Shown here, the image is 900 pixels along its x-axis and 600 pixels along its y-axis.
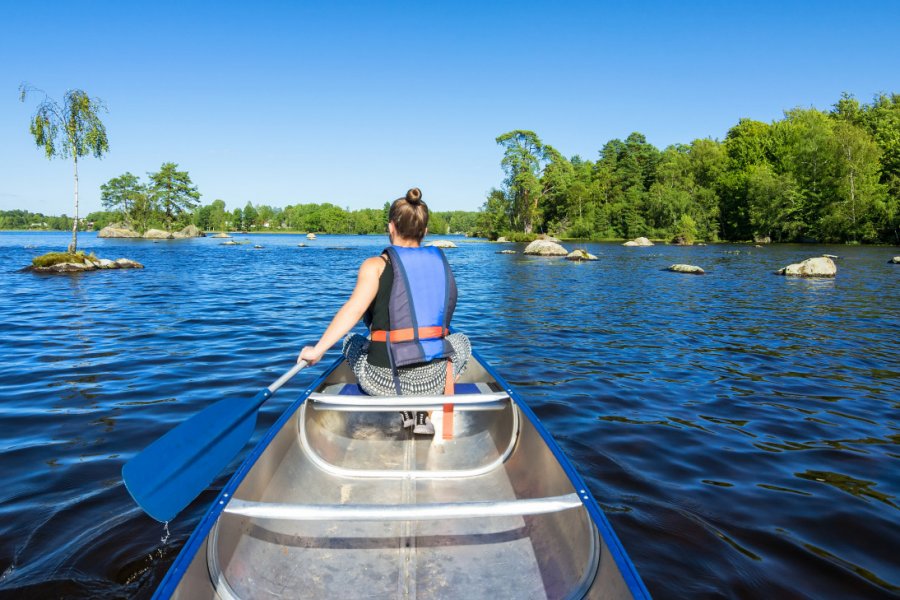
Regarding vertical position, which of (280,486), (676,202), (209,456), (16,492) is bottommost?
(16,492)

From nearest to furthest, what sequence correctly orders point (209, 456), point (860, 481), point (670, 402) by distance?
point (209, 456) < point (860, 481) < point (670, 402)

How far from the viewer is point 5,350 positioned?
810cm

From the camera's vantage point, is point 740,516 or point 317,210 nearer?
point 740,516

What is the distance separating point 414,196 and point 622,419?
3.54 m

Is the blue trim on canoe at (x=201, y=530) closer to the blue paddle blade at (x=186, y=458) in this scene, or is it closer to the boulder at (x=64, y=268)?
the blue paddle blade at (x=186, y=458)

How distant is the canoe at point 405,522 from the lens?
2.15 meters

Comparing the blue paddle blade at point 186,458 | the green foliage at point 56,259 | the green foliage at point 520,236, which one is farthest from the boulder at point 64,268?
the green foliage at point 520,236

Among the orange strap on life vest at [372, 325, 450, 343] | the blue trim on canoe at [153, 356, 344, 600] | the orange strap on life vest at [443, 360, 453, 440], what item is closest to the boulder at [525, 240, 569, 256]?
the orange strap on life vest at [443, 360, 453, 440]

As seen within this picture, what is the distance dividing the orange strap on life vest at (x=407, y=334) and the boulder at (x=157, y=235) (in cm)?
9254

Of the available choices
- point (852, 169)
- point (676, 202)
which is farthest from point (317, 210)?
point (852, 169)

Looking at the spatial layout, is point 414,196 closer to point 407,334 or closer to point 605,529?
point 407,334

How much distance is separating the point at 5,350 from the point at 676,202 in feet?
210

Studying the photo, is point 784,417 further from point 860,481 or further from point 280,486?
point 280,486

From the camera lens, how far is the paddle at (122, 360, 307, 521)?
241 centimetres
